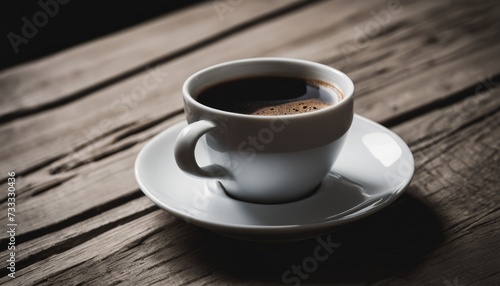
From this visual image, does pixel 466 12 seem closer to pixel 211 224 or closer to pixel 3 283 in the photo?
pixel 211 224

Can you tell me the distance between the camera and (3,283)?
0.73 m

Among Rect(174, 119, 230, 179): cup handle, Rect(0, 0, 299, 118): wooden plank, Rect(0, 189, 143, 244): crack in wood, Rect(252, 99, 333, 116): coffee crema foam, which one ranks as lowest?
Rect(0, 0, 299, 118): wooden plank

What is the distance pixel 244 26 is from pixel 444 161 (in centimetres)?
88

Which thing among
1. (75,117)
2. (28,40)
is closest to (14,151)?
(75,117)

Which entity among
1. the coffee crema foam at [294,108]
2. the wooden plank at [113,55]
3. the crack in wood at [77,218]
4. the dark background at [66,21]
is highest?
the coffee crema foam at [294,108]

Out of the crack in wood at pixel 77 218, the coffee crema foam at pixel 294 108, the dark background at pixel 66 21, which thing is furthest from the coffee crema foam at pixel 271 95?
the dark background at pixel 66 21

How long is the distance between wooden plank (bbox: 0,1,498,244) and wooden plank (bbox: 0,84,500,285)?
13 centimetres

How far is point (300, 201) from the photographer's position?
31.2 inches

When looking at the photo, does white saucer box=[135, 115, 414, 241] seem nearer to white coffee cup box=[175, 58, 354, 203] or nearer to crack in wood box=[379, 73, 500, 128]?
white coffee cup box=[175, 58, 354, 203]

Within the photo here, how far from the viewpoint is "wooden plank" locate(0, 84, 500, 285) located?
0.69 m

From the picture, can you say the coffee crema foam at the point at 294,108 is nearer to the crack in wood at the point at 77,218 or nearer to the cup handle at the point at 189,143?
the cup handle at the point at 189,143

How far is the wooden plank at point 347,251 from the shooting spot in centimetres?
69

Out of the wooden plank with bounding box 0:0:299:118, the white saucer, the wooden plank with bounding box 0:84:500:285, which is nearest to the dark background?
the wooden plank with bounding box 0:0:299:118

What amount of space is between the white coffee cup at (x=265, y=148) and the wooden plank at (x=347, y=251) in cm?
9
